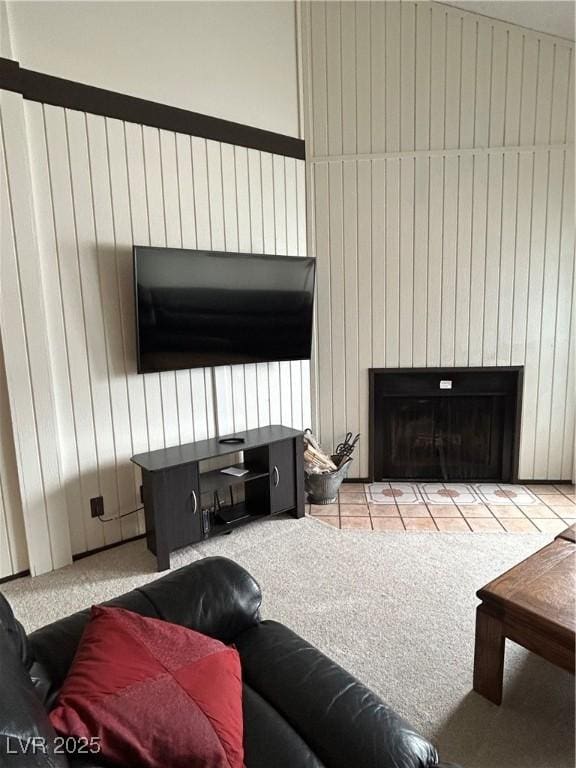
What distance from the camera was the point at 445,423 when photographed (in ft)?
13.5

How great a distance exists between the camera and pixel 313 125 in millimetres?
3707

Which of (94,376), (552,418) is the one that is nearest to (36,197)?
(94,376)

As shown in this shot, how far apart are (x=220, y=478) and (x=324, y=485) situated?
924 millimetres

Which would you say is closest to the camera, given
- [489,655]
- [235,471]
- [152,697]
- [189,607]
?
[152,697]

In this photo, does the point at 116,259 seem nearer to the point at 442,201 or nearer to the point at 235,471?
the point at 235,471

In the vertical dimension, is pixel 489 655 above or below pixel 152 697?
below

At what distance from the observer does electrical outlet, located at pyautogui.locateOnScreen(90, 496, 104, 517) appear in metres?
2.95

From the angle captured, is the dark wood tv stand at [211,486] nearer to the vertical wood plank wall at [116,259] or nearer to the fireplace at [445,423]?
the vertical wood plank wall at [116,259]

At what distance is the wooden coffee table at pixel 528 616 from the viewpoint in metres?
1.58

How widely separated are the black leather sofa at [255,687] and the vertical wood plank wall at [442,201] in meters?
2.62

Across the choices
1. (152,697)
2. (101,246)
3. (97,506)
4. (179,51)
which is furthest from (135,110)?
(152,697)

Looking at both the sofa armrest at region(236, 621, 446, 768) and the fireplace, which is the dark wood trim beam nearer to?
the fireplace

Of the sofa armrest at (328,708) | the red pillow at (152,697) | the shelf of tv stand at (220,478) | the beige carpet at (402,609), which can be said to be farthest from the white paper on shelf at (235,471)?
the red pillow at (152,697)

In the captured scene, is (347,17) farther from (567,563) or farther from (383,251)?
(567,563)
